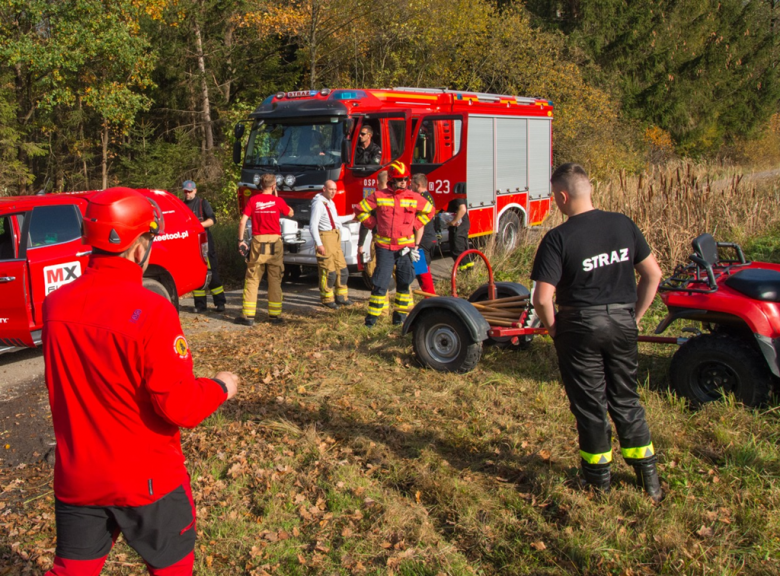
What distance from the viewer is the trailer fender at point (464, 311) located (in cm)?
597

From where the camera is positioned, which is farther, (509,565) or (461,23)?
(461,23)

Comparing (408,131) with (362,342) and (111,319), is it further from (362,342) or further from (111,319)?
(111,319)

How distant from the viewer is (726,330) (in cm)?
523

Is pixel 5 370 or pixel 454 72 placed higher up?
pixel 454 72

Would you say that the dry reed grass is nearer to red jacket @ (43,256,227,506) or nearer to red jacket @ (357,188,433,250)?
red jacket @ (357,188,433,250)

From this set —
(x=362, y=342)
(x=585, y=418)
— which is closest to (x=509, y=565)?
(x=585, y=418)

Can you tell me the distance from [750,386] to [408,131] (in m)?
6.67

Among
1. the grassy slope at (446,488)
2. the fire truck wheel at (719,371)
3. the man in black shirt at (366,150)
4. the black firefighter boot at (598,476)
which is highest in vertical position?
the man in black shirt at (366,150)

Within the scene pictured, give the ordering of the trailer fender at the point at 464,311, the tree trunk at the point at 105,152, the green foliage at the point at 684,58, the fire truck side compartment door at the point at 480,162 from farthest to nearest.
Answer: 1. the green foliage at the point at 684,58
2. the tree trunk at the point at 105,152
3. the fire truck side compartment door at the point at 480,162
4. the trailer fender at the point at 464,311

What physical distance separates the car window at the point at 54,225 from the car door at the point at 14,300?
205 millimetres

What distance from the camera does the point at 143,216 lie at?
2385 millimetres

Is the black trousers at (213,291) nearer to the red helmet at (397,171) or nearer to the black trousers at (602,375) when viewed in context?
the red helmet at (397,171)

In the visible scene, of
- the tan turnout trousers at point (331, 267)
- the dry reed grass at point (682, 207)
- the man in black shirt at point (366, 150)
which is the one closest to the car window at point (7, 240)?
the tan turnout trousers at point (331, 267)

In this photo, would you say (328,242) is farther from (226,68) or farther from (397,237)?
(226,68)
